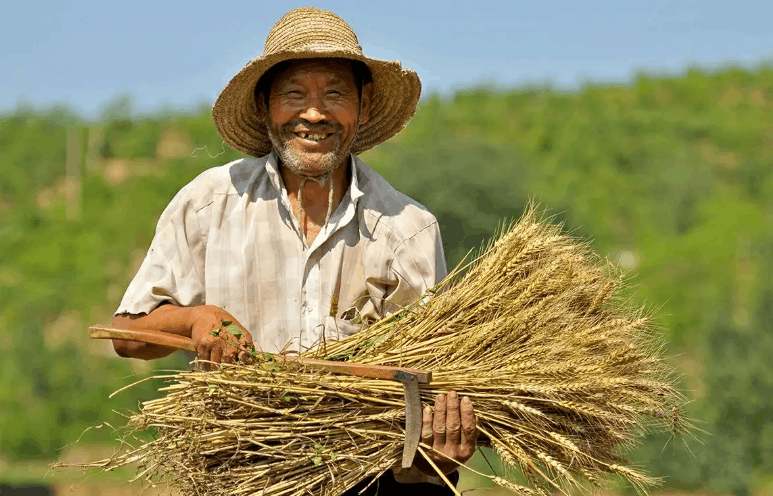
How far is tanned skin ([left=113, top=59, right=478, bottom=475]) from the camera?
3223 millimetres

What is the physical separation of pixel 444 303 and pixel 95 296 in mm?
37664

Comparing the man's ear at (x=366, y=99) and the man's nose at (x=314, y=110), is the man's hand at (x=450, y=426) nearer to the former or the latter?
the man's nose at (x=314, y=110)

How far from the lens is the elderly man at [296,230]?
3604 mm

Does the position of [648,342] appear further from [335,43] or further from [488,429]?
[335,43]

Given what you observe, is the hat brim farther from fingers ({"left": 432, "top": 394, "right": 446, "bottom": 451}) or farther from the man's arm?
fingers ({"left": 432, "top": 394, "right": 446, "bottom": 451})

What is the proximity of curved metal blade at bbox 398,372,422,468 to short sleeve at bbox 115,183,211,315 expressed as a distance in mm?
846

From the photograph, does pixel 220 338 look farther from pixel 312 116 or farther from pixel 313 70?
pixel 313 70

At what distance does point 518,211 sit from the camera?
35.3 m

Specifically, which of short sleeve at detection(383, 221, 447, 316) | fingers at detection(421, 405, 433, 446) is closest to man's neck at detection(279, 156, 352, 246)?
short sleeve at detection(383, 221, 447, 316)

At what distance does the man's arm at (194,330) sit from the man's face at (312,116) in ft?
1.83

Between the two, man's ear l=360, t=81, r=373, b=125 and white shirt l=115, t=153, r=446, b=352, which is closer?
white shirt l=115, t=153, r=446, b=352

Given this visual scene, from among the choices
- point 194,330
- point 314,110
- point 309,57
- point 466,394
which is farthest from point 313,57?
point 466,394

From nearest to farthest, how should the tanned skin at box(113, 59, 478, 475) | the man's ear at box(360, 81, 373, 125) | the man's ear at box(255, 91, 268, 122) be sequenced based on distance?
1. the tanned skin at box(113, 59, 478, 475)
2. the man's ear at box(255, 91, 268, 122)
3. the man's ear at box(360, 81, 373, 125)

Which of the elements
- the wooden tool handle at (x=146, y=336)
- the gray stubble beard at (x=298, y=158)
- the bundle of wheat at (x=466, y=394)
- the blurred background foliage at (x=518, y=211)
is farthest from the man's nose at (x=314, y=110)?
the blurred background foliage at (x=518, y=211)
